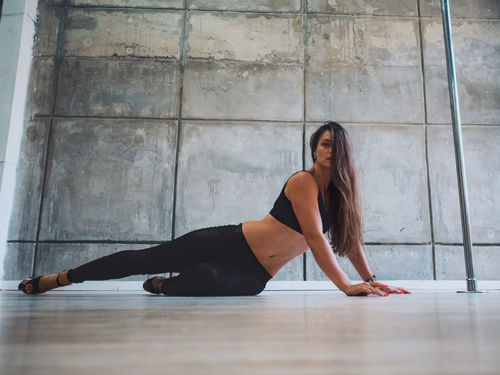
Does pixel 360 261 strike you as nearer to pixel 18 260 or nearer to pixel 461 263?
pixel 461 263

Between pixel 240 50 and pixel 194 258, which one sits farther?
pixel 240 50

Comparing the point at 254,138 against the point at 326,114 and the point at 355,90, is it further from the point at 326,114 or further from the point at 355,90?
the point at 355,90

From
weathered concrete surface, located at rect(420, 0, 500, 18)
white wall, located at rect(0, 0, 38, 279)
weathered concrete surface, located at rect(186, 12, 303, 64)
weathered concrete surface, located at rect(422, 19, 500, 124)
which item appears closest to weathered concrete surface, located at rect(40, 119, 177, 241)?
white wall, located at rect(0, 0, 38, 279)

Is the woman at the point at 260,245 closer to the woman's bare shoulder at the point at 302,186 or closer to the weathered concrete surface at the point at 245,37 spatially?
the woman's bare shoulder at the point at 302,186

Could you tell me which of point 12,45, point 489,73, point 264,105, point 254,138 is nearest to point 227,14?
point 264,105

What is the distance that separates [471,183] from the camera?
10.8ft

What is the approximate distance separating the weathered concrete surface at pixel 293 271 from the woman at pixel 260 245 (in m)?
1.07

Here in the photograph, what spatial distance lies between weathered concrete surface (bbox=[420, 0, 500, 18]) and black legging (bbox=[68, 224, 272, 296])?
9.94ft

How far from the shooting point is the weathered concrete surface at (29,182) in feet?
10.2

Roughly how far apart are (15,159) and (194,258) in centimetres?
220

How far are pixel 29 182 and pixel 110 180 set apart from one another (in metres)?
0.68

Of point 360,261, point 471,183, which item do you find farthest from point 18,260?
point 471,183

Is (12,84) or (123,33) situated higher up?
(123,33)

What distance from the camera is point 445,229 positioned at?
3.16 m
